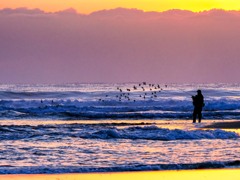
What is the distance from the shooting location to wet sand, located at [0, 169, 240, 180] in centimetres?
1544

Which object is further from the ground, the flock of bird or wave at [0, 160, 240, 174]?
the flock of bird

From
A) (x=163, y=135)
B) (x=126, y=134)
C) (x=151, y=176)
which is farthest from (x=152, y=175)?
(x=126, y=134)

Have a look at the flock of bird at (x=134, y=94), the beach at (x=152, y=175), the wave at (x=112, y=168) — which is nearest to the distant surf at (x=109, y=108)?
the flock of bird at (x=134, y=94)

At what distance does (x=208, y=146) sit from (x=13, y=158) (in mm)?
6281

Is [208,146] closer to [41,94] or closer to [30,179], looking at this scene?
[30,179]

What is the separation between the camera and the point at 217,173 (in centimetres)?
1623

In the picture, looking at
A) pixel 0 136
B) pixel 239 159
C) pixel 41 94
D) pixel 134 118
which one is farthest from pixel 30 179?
pixel 41 94

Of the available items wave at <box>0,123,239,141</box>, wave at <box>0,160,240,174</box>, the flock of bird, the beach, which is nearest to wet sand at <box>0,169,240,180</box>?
the beach

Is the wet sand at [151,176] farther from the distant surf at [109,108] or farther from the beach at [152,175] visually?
the distant surf at [109,108]

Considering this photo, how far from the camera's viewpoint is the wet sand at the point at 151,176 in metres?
15.4

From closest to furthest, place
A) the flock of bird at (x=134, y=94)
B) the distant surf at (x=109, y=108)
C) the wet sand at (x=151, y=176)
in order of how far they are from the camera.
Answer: the wet sand at (x=151, y=176) < the distant surf at (x=109, y=108) < the flock of bird at (x=134, y=94)

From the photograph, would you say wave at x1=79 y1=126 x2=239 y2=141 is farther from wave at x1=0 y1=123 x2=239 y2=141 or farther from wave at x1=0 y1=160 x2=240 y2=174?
wave at x1=0 y1=160 x2=240 y2=174

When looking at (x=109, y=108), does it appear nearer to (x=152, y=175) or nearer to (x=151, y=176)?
(x=152, y=175)

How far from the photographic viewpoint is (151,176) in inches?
619
